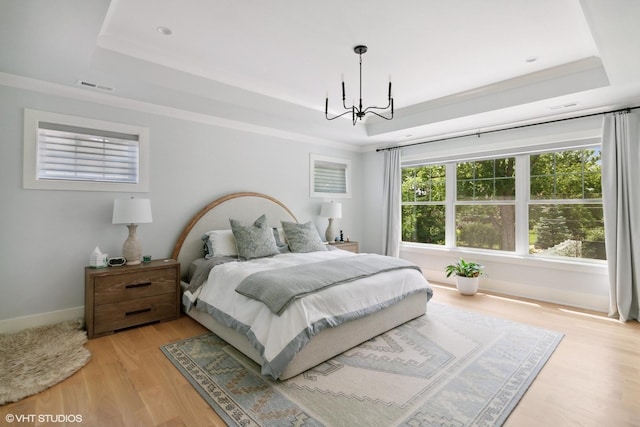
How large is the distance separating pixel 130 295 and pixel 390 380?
2.51 meters

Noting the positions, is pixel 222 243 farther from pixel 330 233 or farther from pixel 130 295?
pixel 330 233

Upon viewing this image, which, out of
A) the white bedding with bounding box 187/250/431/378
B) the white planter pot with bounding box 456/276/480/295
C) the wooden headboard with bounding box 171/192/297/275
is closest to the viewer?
the white bedding with bounding box 187/250/431/378

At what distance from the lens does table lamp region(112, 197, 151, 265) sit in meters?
3.11

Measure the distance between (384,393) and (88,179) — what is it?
3.43m

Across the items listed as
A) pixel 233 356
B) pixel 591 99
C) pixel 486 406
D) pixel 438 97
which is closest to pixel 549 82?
pixel 591 99

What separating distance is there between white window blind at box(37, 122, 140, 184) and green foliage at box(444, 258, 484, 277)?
14.0 feet

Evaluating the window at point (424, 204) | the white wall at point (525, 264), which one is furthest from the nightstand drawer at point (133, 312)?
the window at point (424, 204)

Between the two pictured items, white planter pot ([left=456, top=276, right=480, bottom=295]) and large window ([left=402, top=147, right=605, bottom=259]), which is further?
white planter pot ([left=456, top=276, right=480, bottom=295])

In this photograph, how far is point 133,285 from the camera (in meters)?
3.11

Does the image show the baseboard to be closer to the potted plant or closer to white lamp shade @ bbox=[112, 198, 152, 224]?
white lamp shade @ bbox=[112, 198, 152, 224]

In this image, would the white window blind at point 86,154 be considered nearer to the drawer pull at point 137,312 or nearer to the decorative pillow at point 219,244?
the decorative pillow at point 219,244

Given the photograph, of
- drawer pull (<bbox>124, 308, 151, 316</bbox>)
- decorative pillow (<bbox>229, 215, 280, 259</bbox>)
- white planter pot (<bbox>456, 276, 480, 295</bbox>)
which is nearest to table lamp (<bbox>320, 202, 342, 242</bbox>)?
decorative pillow (<bbox>229, 215, 280, 259</bbox>)

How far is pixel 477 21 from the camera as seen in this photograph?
7.90 feet

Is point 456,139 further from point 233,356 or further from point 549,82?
point 233,356
